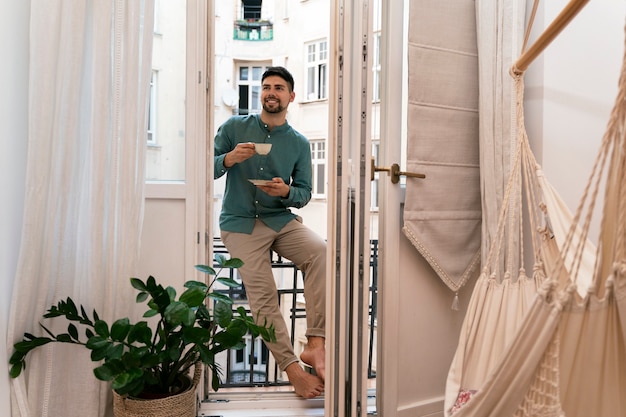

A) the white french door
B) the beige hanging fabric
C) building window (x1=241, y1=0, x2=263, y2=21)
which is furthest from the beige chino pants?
building window (x1=241, y1=0, x2=263, y2=21)

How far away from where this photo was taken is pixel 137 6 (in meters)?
1.73

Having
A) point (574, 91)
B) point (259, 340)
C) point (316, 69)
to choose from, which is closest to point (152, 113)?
point (574, 91)

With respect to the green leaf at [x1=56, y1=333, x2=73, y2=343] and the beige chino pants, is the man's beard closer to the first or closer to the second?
the beige chino pants

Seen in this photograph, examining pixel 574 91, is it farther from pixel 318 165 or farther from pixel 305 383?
pixel 318 165

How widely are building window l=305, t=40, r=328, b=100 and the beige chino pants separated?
4037 millimetres

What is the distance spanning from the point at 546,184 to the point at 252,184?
1580mm

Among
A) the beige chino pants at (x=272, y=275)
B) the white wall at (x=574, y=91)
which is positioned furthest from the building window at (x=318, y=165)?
the white wall at (x=574, y=91)

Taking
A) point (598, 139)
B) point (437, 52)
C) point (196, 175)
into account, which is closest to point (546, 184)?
point (598, 139)

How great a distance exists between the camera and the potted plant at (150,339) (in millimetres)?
1458

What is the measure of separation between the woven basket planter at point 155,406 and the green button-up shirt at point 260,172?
1.13m

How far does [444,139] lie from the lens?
6.73 feet

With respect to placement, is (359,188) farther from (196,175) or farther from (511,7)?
(511,7)

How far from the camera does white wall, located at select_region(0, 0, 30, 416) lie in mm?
1537

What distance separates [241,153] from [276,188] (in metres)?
0.26
